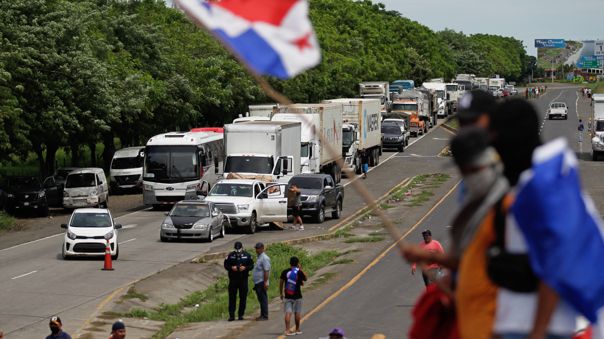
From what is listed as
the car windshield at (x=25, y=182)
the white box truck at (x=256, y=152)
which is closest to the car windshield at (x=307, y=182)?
the white box truck at (x=256, y=152)

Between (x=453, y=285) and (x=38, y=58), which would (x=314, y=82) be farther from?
(x=453, y=285)

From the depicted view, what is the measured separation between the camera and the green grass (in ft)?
86.0

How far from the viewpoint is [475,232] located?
472 centimetres

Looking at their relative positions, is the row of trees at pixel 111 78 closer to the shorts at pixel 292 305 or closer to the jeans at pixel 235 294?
the jeans at pixel 235 294

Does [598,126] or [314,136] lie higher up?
[314,136]

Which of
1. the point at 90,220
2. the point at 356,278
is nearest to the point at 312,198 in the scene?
the point at 90,220

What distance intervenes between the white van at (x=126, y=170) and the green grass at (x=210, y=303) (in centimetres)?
2160

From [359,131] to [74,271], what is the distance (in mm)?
32668

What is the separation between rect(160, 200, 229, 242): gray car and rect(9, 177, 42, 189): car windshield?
10.5 m

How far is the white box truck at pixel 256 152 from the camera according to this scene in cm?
4494

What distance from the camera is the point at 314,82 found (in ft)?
313

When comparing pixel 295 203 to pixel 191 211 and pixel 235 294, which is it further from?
pixel 235 294

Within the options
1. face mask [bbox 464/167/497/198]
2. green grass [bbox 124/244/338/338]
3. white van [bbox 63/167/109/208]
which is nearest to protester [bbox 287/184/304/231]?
green grass [bbox 124/244/338/338]

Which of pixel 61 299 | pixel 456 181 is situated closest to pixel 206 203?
pixel 61 299
